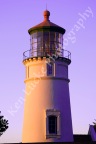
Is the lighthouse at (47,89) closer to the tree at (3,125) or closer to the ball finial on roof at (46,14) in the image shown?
the ball finial on roof at (46,14)

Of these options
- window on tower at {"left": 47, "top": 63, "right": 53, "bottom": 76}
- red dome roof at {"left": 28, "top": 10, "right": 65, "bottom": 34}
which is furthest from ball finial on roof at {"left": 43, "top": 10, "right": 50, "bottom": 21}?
window on tower at {"left": 47, "top": 63, "right": 53, "bottom": 76}

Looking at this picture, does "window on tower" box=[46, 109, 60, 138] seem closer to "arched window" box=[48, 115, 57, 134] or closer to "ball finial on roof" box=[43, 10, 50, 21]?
"arched window" box=[48, 115, 57, 134]

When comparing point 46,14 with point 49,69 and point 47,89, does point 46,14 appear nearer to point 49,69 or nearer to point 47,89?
point 49,69

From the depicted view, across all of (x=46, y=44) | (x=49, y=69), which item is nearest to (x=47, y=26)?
(x=46, y=44)

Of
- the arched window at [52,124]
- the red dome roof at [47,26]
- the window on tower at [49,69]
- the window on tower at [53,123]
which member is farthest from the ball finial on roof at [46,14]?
the arched window at [52,124]

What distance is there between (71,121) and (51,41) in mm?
5956

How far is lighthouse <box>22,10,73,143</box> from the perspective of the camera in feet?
89.8

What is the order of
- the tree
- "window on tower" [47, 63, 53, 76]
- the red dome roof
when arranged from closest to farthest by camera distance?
the red dome roof
"window on tower" [47, 63, 53, 76]
the tree

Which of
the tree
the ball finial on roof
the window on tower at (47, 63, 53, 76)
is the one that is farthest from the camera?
the tree

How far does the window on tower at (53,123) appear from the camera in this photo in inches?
1071

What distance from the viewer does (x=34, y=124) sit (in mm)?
27359

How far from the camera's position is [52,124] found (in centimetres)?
2755

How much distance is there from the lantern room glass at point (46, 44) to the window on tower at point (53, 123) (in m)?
4.19

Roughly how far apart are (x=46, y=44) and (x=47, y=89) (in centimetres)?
321
